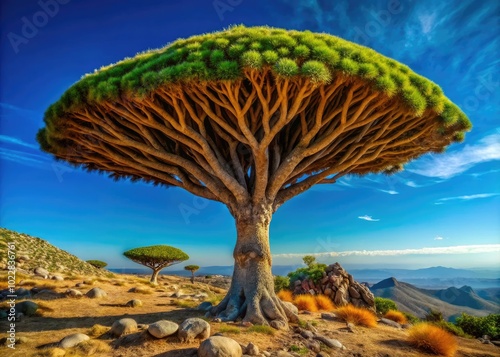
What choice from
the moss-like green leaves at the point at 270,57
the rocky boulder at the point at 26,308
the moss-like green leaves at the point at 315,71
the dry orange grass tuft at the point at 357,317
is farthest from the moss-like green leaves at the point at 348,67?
the rocky boulder at the point at 26,308

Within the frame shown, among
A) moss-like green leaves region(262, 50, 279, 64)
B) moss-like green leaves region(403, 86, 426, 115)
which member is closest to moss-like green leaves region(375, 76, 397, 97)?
moss-like green leaves region(403, 86, 426, 115)

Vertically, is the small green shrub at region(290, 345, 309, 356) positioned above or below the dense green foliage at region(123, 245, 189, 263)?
below

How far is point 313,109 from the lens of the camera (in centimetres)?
923

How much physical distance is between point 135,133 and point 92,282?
8645 mm

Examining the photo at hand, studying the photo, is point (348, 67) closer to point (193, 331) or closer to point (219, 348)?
point (219, 348)

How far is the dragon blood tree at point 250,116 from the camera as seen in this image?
7379mm

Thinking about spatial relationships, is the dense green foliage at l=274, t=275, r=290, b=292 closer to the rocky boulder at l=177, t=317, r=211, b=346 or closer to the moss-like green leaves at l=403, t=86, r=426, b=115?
the rocky boulder at l=177, t=317, r=211, b=346

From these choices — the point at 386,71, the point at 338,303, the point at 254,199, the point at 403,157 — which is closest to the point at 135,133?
the point at 254,199

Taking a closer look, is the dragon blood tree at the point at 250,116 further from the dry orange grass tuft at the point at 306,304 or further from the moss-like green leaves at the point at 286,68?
the dry orange grass tuft at the point at 306,304

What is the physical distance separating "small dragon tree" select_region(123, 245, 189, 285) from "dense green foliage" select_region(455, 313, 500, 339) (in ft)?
71.4

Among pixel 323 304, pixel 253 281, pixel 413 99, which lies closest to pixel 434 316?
pixel 323 304

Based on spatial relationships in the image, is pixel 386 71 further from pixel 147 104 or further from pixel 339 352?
pixel 339 352

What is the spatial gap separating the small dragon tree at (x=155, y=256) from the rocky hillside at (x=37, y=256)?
12.4 feet

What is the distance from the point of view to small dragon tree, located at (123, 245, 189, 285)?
27.1 metres
